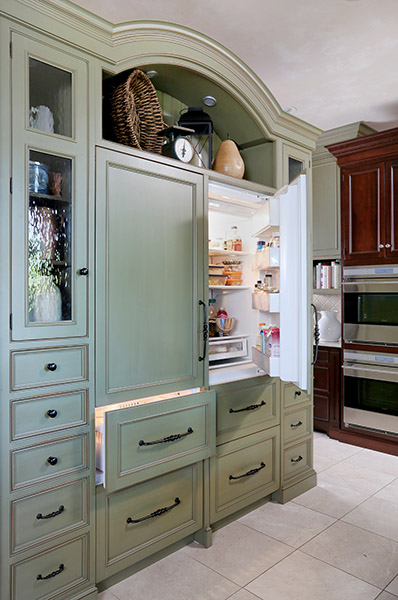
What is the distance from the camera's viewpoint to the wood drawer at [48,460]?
5.30ft

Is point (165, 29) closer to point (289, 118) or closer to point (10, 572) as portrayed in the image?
point (289, 118)

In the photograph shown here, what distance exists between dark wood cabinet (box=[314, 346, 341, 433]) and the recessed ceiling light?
2438 millimetres

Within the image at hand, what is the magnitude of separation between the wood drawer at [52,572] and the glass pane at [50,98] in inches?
64.5

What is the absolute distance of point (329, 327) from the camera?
4285mm

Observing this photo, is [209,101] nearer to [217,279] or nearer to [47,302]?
[217,279]

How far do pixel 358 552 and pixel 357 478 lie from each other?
3.25 ft

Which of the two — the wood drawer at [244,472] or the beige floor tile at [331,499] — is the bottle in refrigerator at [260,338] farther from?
the beige floor tile at [331,499]

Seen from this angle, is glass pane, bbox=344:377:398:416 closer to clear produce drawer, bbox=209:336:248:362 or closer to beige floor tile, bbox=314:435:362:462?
beige floor tile, bbox=314:435:362:462

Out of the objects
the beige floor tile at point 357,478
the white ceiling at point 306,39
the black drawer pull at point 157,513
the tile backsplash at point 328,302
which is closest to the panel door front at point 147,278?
the black drawer pull at point 157,513

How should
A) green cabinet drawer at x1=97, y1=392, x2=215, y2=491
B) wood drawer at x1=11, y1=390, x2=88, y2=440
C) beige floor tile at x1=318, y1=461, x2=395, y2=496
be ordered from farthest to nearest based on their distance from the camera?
1. beige floor tile at x1=318, y1=461, x2=395, y2=496
2. green cabinet drawer at x1=97, y1=392, x2=215, y2=491
3. wood drawer at x1=11, y1=390, x2=88, y2=440

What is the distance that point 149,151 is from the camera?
7.16ft

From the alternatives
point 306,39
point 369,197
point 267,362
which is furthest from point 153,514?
point 369,197

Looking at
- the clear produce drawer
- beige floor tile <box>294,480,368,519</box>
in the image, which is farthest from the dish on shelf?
beige floor tile <box>294,480,368,519</box>

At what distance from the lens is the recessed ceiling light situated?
8.31 ft
